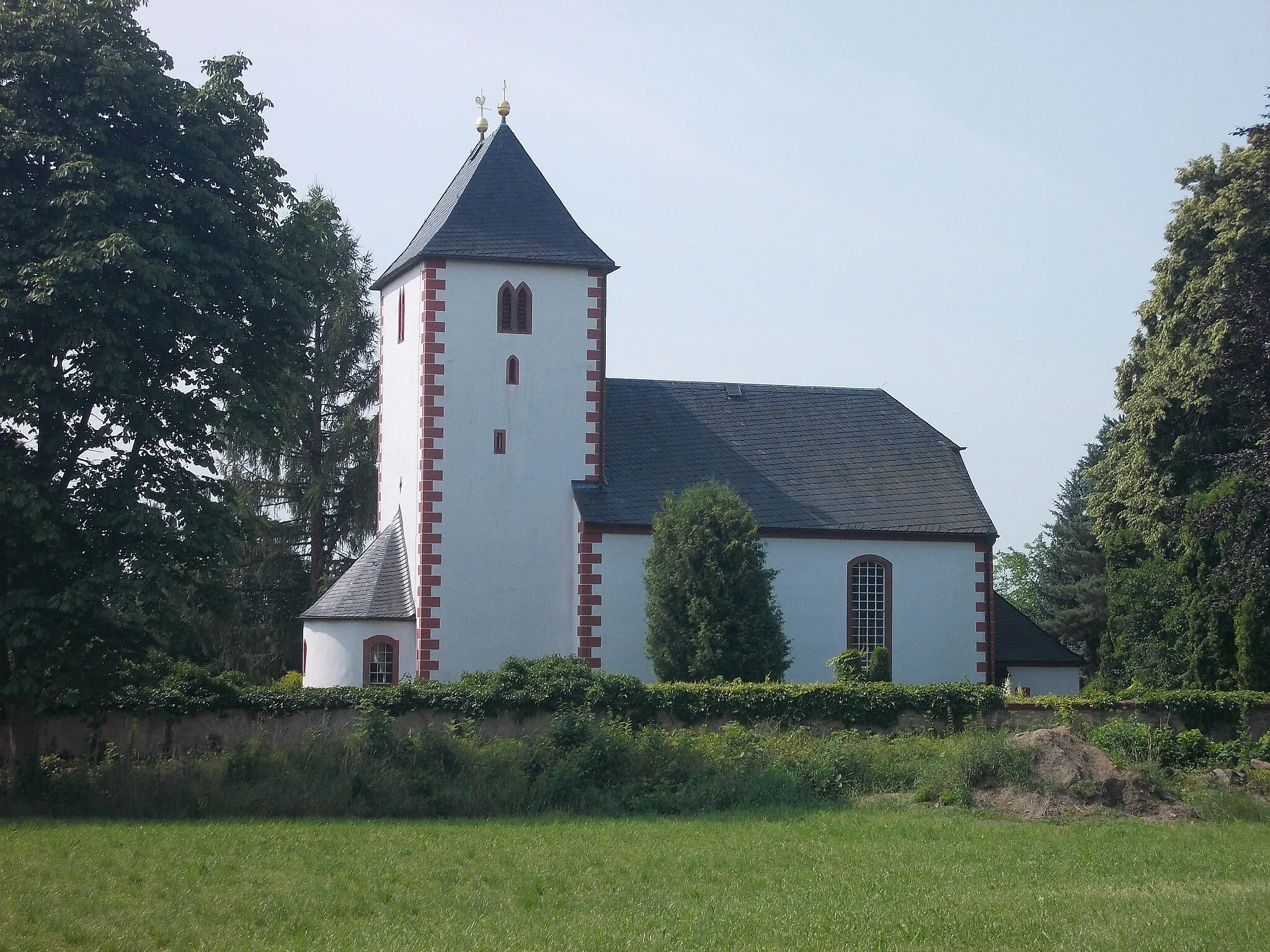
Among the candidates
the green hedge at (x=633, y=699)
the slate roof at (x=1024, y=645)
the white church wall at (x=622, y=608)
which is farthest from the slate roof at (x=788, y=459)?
the green hedge at (x=633, y=699)

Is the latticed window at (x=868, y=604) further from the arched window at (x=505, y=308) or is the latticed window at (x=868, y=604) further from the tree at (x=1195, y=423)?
the arched window at (x=505, y=308)

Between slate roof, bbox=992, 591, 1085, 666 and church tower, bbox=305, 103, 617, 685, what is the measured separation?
11216 mm

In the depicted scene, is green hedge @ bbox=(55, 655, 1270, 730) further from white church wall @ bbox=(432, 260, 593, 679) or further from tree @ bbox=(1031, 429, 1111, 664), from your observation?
tree @ bbox=(1031, 429, 1111, 664)

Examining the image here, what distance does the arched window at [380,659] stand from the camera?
3095 centimetres

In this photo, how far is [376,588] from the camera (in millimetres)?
31656

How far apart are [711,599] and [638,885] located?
51.9 feet

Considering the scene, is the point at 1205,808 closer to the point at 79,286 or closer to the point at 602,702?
the point at 602,702

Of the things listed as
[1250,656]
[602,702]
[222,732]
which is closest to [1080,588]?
[1250,656]

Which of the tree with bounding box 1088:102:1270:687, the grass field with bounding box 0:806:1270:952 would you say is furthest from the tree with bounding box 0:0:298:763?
the tree with bounding box 1088:102:1270:687

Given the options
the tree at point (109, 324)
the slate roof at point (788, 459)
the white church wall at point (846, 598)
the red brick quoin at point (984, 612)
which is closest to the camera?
the tree at point (109, 324)

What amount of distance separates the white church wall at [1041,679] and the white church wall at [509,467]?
38.0 ft

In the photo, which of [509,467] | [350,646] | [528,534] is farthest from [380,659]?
[509,467]

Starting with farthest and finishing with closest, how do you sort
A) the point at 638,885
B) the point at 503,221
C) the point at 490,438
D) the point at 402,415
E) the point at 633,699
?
the point at 402,415, the point at 503,221, the point at 490,438, the point at 633,699, the point at 638,885

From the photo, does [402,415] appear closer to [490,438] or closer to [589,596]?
[490,438]
